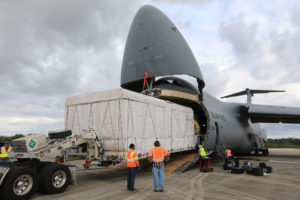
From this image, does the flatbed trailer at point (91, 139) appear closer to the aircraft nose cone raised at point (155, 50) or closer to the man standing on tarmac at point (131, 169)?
the man standing on tarmac at point (131, 169)

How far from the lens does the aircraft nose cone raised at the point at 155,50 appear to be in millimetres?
13852

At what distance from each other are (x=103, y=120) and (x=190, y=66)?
24.9ft

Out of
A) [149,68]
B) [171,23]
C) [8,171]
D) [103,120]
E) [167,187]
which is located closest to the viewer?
[8,171]

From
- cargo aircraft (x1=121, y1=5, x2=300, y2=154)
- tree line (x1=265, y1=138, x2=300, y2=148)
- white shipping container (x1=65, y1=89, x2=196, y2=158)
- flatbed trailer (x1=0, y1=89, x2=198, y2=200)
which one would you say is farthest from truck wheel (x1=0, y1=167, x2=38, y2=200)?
tree line (x1=265, y1=138, x2=300, y2=148)

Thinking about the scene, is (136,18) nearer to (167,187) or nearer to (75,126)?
(75,126)

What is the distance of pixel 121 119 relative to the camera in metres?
8.58

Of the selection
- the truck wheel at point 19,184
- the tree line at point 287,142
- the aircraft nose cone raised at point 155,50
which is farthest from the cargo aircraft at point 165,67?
the tree line at point 287,142

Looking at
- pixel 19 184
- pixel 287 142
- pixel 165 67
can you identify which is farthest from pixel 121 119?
pixel 287 142

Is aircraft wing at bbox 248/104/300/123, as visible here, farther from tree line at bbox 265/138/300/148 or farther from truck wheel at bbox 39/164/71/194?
tree line at bbox 265/138/300/148

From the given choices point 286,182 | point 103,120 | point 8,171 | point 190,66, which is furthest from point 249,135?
point 8,171

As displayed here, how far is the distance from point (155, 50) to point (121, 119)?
6.98 meters

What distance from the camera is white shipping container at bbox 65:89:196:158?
8.63 meters

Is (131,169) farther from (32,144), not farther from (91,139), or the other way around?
(32,144)

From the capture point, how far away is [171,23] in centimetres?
1522
